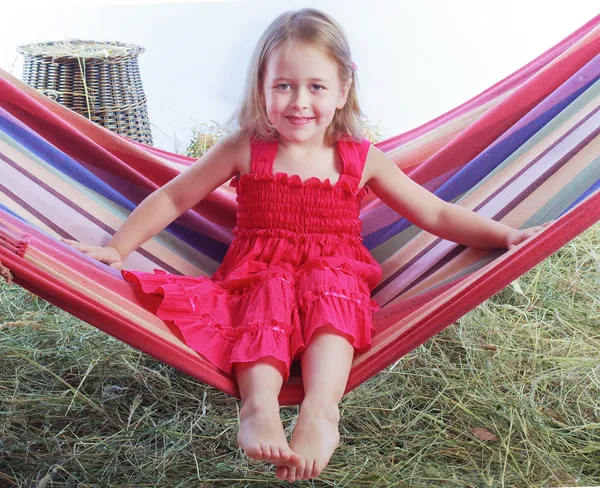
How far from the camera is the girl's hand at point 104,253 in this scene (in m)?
1.60

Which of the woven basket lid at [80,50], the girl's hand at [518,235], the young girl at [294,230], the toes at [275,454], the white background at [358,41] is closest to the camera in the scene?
the toes at [275,454]

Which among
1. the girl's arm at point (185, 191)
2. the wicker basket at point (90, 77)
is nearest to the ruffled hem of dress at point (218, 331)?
the girl's arm at point (185, 191)

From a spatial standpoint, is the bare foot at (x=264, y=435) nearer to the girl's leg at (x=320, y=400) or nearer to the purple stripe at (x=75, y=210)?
the girl's leg at (x=320, y=400)

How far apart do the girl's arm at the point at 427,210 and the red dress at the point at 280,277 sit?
0.04 meters

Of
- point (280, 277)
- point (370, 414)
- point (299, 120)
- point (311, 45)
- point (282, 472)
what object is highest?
point (311, 45)

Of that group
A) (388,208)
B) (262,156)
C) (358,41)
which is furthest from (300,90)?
(358,41)

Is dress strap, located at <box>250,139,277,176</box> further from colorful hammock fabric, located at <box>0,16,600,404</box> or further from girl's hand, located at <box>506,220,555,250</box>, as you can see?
girl's hand, located at <box>506,220,555,250</box>

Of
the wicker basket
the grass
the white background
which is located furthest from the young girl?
the white background

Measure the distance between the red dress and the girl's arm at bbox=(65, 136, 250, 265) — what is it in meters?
0.04

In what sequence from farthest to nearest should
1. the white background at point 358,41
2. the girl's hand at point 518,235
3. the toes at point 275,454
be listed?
the white background at point 358,41
the girl's hand at point 518,235
the toes at point 275,454

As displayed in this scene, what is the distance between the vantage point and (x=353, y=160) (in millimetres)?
1689

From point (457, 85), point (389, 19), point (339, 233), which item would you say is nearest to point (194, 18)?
point (389, 19)

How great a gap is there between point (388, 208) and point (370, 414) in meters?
0.48

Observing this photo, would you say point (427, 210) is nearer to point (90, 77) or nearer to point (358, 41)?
point (90, 77)
